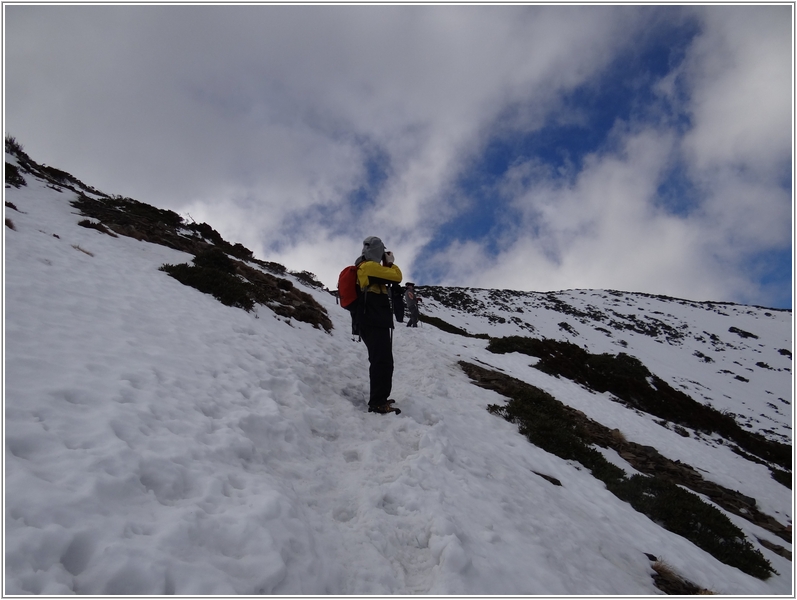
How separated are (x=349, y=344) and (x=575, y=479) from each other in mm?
6837

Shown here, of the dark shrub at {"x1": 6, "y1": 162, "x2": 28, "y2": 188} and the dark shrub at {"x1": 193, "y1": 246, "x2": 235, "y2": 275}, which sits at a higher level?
the dark shrub at {"x1": 6, "y1": 162, "x2": 28, "y2": 188}

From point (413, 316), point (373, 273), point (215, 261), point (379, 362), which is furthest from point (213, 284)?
point (413, 316)

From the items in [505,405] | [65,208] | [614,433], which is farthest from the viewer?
[65,208]

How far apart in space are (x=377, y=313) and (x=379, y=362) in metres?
0.90

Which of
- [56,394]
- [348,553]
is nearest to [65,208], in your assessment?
[56,394]

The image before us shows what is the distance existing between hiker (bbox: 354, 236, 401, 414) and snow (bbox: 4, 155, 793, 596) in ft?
1.91

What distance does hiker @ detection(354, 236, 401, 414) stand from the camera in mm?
6738

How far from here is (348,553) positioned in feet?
11.3

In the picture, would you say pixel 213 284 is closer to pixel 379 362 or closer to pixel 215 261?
pixel 215 261

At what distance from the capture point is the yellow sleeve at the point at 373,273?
6.66 meters

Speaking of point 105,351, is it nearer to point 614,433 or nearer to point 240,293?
point 240,293

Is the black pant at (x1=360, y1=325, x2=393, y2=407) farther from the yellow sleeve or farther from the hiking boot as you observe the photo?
the yellow sleeve

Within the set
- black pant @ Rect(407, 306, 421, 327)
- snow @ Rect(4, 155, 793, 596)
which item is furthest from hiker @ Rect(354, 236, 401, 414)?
black pant @ Rect(407, 306, 421, 327)

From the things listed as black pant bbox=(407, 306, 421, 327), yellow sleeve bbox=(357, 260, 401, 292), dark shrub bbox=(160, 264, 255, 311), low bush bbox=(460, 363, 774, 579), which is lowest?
low bush bbox=(460, 363, 774, 579)
